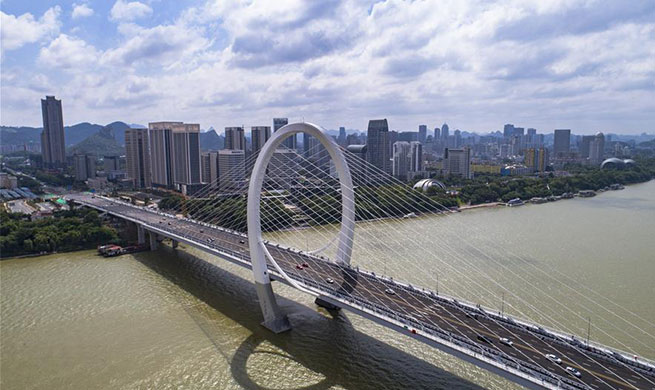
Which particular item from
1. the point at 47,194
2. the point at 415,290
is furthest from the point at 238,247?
the point at 47,194

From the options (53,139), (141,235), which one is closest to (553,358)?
(141,235)

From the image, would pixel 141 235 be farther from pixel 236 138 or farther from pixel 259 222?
pixel 236 138

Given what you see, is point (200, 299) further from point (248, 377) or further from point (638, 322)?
point (638, 322)

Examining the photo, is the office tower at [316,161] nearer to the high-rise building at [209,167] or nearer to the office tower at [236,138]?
the office tower at [236,138]

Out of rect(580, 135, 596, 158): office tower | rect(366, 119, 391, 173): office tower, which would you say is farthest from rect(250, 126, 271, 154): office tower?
rect(580, 135, 596, 158): office tower

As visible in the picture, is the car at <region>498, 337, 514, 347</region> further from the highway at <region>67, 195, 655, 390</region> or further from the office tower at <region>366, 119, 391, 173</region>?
the office tower at <region>366, 119, 391, 173</region>

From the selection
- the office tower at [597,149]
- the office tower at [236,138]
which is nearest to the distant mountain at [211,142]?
the office tower at [236,138]
